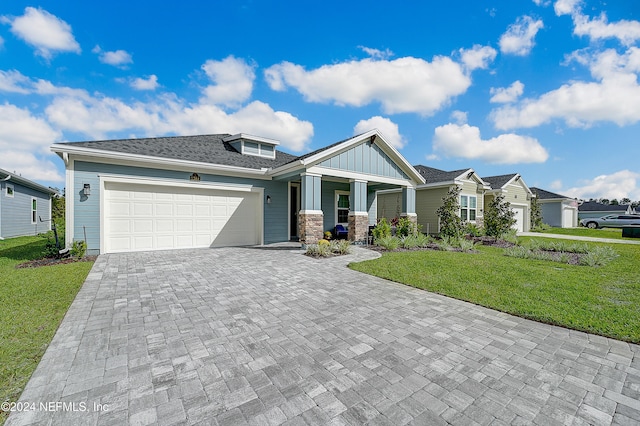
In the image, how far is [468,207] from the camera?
55.8ft

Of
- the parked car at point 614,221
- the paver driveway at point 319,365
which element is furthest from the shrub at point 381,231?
the parked car at point 614,221

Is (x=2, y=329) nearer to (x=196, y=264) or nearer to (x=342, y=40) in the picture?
(x=196, y=264)

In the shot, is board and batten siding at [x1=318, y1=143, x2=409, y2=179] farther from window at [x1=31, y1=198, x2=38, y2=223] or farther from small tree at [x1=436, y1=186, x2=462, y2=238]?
window at [x1=31, y1=198, x2=38, y2=223]

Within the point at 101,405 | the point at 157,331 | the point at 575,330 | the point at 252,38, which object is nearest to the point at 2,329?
the point at 157,331

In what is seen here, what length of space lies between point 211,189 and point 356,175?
19.4ft

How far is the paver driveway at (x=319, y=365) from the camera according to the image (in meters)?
1.99

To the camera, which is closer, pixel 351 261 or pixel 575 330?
pixel 575 330

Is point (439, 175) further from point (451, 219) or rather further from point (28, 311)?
point (28, 311)

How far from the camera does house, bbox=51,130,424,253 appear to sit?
8305mm

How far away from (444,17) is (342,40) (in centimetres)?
358

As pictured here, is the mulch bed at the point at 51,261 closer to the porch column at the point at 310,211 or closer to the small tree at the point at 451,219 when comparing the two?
the porch column at the point at 310,211

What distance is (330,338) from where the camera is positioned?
124 inches

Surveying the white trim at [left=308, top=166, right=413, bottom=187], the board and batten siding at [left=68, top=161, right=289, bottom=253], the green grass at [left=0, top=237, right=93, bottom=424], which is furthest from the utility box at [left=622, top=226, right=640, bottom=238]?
the green grass at [left=0, top=237, right=93, bottom=424]

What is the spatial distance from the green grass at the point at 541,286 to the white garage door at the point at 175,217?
19.3 ft
